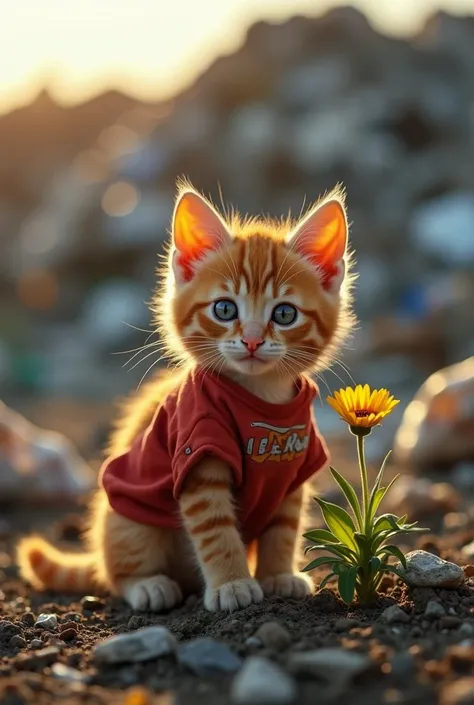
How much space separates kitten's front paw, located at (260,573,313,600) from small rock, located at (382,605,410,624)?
574 mm

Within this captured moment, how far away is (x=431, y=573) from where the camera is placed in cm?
270

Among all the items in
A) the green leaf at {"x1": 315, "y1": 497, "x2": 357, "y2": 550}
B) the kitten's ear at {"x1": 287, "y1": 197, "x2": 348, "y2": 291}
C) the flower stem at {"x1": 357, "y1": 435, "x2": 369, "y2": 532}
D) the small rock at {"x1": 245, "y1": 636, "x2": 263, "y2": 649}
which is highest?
the kitten's ear at {"x1": 287, "y1": 197, "x2": 348, "y2": 291}

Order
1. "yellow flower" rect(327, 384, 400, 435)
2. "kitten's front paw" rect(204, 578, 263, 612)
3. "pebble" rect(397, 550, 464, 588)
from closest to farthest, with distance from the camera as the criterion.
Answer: "yellow flower" rect(327, 384, 400, 435) → "pebble" rect(397, 550, 464, 588) → "kitten's front paw" rect(204, 578, 263, 612)

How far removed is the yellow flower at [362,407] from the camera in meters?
2.56

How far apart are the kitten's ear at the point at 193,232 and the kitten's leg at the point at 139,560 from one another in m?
0.98

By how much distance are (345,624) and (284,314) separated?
1045mm

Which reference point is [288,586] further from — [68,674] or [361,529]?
[68,674]

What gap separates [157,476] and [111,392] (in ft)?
28.0

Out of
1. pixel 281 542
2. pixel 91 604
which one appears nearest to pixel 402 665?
pixel 281 542

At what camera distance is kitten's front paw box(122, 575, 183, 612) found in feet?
10.4

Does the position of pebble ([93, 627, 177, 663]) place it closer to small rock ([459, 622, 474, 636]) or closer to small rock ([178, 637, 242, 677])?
small rock ([178, 637, 242, 677])

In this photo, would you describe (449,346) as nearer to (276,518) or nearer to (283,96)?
(276,518)

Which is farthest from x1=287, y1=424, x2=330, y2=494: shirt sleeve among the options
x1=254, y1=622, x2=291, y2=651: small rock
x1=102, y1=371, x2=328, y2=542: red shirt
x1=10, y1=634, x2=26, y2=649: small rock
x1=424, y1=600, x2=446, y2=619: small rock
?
x1=10, y1=634, x2=26, y2=649: small rock

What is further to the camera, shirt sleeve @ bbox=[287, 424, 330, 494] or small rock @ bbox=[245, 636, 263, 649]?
shirt sleeve @ bbox=[287, 424, 330, 494]
